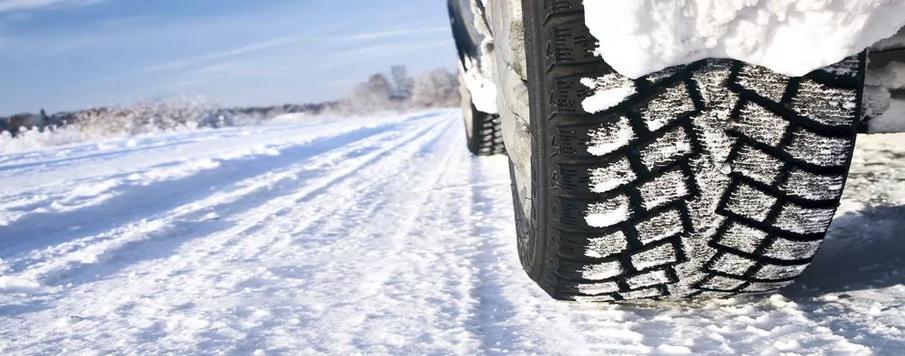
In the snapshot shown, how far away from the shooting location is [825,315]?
46.8 inches

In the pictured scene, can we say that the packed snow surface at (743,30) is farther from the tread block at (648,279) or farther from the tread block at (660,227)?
the tread block at (648,279)

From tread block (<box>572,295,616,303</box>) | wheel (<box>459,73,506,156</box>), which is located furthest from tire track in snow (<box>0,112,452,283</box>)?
tread block (<box>572,295,616,303</box>)

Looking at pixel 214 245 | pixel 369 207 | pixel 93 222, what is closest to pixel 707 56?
pixel 214 245

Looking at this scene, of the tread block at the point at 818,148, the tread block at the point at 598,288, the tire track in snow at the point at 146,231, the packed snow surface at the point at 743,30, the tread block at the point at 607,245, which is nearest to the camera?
the packed snow surface at the point at 743,30

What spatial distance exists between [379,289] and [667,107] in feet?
A: 2.97

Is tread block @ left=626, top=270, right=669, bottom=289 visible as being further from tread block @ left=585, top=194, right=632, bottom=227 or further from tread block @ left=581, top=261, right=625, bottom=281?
tread block @ left=585, top=194, right=632, bottom=227

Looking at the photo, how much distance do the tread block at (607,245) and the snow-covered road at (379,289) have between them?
6.4 inches

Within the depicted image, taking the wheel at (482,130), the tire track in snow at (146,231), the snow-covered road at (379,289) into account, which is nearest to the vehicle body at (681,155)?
the snow-covered road at (379,289)

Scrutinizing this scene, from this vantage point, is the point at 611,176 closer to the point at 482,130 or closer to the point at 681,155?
the point at 681,155

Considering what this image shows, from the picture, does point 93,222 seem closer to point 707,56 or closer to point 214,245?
point 214,245

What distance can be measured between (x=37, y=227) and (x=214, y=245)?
1523 mm

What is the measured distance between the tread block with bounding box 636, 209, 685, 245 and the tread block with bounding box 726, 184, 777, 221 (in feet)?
0.28

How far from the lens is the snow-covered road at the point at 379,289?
1.20 metres

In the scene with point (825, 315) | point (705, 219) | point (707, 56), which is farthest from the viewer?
point (825, 315)
